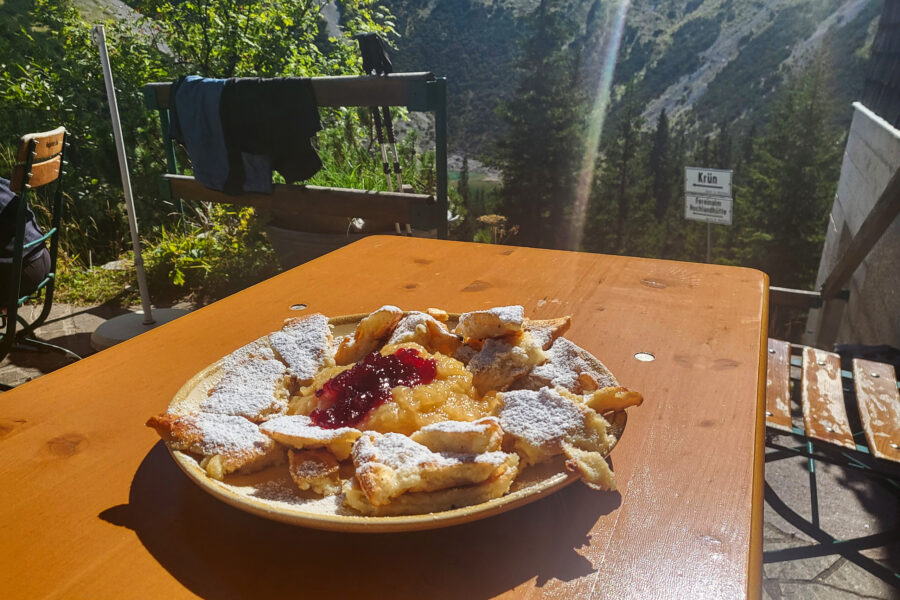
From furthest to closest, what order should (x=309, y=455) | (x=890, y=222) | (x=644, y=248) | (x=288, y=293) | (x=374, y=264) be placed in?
(x=644, y=248) → (x=890, y=222) → (x=374, y=264) → (x=288, y=293) → (x=309, y=455)

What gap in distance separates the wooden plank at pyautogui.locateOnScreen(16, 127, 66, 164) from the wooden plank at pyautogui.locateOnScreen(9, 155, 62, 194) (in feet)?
0.11

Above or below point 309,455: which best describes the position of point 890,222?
below

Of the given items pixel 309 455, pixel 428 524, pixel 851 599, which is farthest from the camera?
pixel 851 599

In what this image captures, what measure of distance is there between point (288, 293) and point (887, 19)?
6169 millimetres

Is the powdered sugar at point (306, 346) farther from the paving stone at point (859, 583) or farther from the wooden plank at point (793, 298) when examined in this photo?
→ the wooden plank at point (793, 298)

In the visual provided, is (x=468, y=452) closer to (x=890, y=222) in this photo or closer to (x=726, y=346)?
(x=726, y=346)

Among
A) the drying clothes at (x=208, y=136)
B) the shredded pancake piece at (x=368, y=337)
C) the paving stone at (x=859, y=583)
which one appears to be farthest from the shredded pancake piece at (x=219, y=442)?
the drying clothes at (x=208, y=136)

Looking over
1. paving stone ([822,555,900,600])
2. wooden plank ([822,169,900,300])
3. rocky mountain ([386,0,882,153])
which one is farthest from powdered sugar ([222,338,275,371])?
rocky mountain ([386,0,882,153])

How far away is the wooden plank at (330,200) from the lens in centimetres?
348

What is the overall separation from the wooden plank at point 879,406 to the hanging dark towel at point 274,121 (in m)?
3.14

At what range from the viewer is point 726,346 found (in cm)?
121

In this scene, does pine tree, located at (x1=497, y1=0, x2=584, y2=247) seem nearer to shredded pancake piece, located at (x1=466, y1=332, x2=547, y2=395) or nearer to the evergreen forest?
the evergreen forest

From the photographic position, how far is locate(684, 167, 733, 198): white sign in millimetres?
6387

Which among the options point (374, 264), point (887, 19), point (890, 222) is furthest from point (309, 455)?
point (887, 19)
